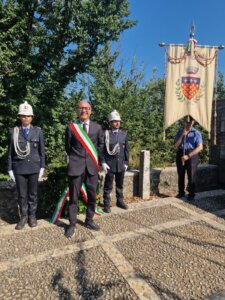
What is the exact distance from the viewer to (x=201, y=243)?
3441mm

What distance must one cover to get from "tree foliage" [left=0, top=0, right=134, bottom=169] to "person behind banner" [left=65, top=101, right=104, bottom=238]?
2956mm

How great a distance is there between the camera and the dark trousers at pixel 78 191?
3680 mm

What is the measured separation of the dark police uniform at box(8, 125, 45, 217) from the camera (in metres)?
3.77

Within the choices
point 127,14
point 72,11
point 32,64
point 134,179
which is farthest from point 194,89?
point 32,64

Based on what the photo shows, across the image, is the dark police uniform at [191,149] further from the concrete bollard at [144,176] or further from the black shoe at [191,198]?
the concrete bollard at [144,176]

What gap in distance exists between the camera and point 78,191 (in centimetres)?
373

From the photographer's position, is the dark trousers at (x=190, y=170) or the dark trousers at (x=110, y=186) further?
the dark trousers at (x=190, y=170)

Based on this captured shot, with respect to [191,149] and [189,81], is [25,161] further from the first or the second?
[189,81]

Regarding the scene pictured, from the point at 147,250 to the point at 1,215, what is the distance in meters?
2.64

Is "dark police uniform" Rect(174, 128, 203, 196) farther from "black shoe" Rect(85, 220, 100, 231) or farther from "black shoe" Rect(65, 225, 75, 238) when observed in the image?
"black shoe" Rect(65, 225, 75, 238)

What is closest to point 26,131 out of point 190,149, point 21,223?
point 21,223

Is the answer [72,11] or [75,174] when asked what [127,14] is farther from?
[75,174]

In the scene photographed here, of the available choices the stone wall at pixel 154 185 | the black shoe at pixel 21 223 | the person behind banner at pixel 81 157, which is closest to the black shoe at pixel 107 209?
the stone wall at pixel 154 185

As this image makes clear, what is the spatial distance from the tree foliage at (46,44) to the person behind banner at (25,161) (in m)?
2.41
